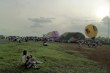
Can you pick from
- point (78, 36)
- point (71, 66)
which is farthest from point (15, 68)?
point (78, 36)

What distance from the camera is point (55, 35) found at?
529 ft

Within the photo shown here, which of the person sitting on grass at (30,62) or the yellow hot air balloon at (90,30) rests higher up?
the yellow hot air balloon at (90,30)

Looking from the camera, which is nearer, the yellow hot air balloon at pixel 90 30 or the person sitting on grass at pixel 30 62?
the person sitting on grass at pixel 30 62

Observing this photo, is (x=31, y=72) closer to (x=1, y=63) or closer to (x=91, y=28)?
(x=1, y=63)

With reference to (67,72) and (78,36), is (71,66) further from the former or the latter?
(78,36)

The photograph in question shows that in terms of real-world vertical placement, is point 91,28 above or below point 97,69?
above

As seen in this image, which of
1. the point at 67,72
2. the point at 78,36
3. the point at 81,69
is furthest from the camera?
the point at 78,36

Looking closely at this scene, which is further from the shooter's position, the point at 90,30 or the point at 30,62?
the point at 90,30

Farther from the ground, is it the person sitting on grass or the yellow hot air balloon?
the yellow hot air balloon

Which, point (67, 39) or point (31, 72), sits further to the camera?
point (67, 39)

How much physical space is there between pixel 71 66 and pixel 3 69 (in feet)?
32.9

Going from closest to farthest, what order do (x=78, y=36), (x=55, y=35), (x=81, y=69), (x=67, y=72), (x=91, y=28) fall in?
(x=67, y=72) → (x=81, y=69) → (x=91, y=28) → (x=78, y=36) → (x=55, y=35)

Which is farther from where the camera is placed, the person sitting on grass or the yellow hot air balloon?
the yellow hot air balloon

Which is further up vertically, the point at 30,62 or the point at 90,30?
the point at 90,30
